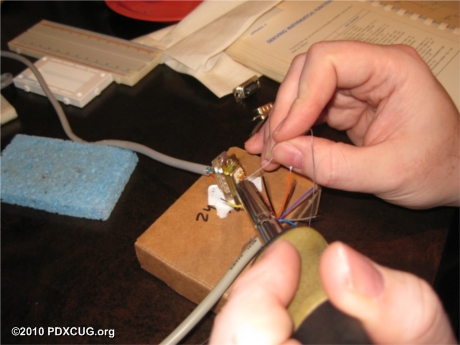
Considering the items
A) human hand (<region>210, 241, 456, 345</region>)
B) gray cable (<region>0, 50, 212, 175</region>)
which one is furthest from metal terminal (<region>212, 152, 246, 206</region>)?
human hand (<region>210, 241, 456, 345</region>)

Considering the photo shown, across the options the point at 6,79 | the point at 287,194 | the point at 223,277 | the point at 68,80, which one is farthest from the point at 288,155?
the point at 6,79

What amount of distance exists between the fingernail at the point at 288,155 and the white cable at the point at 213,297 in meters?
0.15

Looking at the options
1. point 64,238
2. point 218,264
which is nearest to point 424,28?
point 218,264

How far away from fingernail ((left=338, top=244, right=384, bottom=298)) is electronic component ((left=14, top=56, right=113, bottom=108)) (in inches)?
29.2

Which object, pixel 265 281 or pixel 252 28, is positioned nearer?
pixel 265 281

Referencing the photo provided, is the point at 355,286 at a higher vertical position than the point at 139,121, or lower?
higher

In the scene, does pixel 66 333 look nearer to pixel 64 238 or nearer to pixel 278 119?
pixel 64 238

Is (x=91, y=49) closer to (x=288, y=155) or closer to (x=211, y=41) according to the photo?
(x=211, y=41)

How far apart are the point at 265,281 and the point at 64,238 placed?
0.45 meters

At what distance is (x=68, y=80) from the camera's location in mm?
949

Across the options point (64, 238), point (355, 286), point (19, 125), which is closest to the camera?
point (355, 286)

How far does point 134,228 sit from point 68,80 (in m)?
0.45

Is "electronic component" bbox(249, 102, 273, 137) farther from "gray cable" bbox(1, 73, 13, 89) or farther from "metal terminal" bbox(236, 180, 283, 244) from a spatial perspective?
"gray cable" bbox(1, 73, 13, 89)

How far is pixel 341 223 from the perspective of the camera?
2.20 feet
